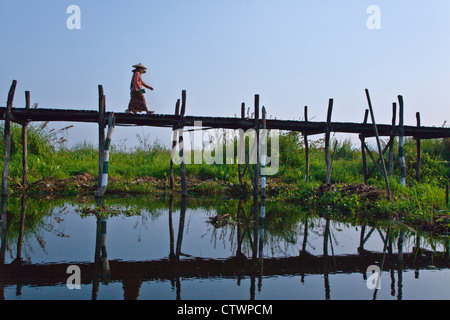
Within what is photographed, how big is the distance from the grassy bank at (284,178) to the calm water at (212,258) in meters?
1.18

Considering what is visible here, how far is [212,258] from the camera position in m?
5.15

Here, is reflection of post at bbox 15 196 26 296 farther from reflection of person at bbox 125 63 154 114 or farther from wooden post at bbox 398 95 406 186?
wooden post at bbox 398 95 406 186

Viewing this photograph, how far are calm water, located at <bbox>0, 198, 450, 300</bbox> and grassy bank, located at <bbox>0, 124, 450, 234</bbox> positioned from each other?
1.18m

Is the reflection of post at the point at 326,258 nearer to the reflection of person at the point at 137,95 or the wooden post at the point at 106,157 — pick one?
the wooden post at the point at 106,157

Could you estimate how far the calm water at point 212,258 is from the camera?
3.97m

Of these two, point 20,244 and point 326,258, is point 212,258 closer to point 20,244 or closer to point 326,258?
point 326,258

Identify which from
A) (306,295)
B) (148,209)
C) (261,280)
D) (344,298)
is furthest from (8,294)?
(148,209)

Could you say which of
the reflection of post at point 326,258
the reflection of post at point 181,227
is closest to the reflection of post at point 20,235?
the reflection of post at point 181,227

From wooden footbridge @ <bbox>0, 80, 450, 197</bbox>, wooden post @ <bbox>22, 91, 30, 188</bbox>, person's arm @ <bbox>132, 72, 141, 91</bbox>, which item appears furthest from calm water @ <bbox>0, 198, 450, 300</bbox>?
person's arm @ <bbox>132, 72, 141, 91</bbox>

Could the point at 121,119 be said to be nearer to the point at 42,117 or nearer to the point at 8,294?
the point at 42,117

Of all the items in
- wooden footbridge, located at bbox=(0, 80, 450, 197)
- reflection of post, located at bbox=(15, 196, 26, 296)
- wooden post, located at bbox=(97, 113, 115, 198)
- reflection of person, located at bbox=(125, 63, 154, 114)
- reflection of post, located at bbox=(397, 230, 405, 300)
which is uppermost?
reflection of person, located at bbox=(125, 63, 154, 114)

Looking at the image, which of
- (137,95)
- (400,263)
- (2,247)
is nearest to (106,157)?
(137,95)

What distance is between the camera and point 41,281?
4.11 m

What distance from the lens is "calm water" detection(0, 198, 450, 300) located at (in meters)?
3.97
